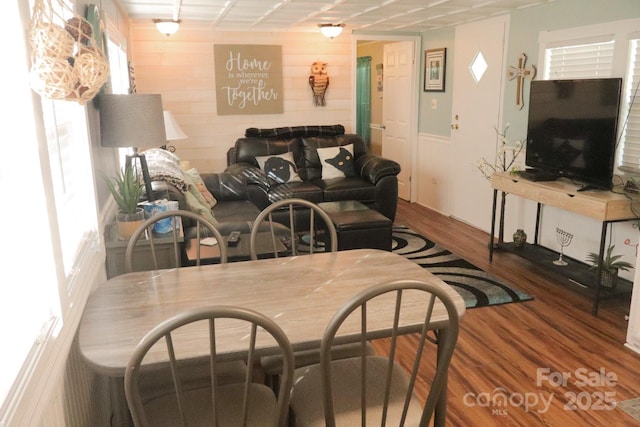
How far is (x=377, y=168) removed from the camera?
535cm

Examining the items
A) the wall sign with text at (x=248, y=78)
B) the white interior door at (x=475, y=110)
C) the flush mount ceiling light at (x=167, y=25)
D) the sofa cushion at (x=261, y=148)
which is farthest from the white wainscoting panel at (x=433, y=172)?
the flush mount ceiling light at (x=167, y=25)

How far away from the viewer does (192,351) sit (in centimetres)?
149

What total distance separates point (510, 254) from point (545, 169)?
0.88 meters

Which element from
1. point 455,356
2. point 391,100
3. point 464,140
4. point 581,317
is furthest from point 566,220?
point 391,100

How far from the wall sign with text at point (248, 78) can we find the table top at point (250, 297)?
4.06 metres

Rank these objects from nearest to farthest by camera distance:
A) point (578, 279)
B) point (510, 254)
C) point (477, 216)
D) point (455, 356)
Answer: point (455, 356) → point (578, 279) → point (510, 254) → point (477, 216)

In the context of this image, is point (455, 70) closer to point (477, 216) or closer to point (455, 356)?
point (477, 216)

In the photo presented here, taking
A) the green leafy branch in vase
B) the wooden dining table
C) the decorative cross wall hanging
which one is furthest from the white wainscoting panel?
the wooden dining table

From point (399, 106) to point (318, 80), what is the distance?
118 cm

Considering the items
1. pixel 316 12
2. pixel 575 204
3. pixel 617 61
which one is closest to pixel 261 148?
pixel 316 12

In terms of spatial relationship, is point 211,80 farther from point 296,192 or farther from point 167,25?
point 296,192

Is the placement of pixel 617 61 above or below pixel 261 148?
above

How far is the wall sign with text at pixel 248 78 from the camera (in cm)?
582

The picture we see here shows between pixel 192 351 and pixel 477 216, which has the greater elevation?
pixel 192 351
